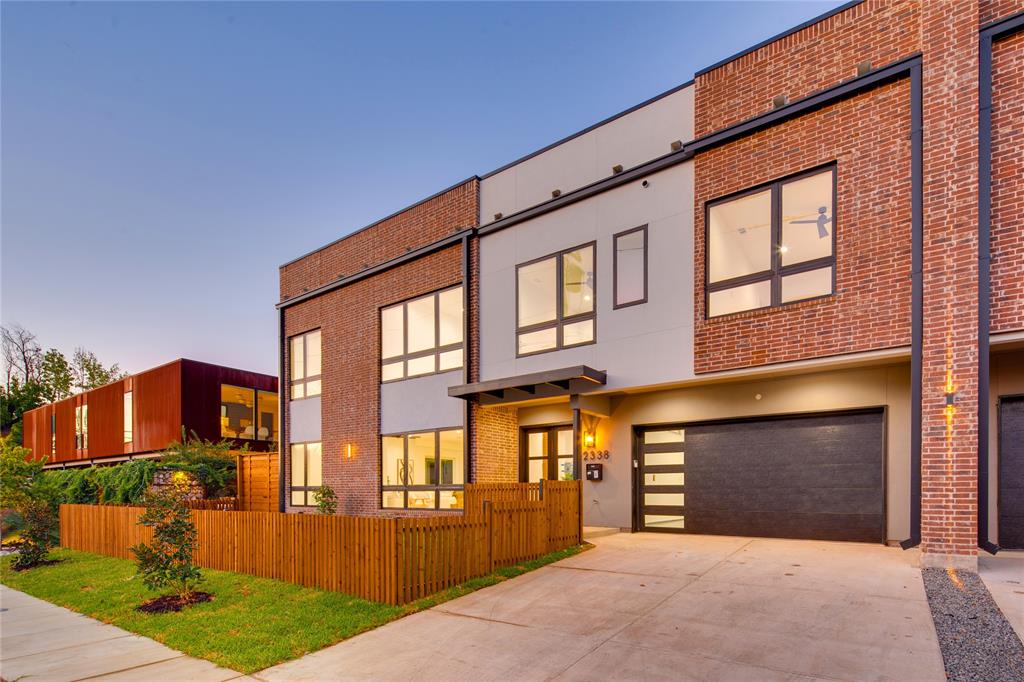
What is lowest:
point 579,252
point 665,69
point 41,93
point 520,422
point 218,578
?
point 218,578

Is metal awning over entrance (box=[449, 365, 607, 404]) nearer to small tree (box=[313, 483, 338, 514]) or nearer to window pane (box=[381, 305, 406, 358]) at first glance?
window pane (box=[381, 305, 406, 358])

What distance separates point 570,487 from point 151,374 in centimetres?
2421

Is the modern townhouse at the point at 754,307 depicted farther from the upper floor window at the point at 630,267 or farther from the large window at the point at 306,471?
the large window at the point at 306,471

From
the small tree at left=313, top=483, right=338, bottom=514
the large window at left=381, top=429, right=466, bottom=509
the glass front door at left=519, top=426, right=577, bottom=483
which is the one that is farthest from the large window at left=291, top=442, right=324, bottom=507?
the glass front door at left=519, top=426, right=577, bottom=483

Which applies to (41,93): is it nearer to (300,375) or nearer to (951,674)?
(300,375)

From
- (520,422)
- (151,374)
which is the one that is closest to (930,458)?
(520,422)

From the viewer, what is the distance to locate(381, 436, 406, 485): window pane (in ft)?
48.5

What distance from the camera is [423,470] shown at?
14.3 meters

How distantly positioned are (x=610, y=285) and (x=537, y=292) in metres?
1.87

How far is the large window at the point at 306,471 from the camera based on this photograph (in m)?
17.2

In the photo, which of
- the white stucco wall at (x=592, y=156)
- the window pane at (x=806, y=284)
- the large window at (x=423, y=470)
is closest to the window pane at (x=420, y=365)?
the large window at (x=423, y=470)

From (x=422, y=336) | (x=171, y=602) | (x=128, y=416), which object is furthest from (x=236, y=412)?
(x=171, y=602)

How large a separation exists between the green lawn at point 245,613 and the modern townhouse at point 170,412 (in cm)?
1550

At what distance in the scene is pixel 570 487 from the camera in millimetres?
10430
